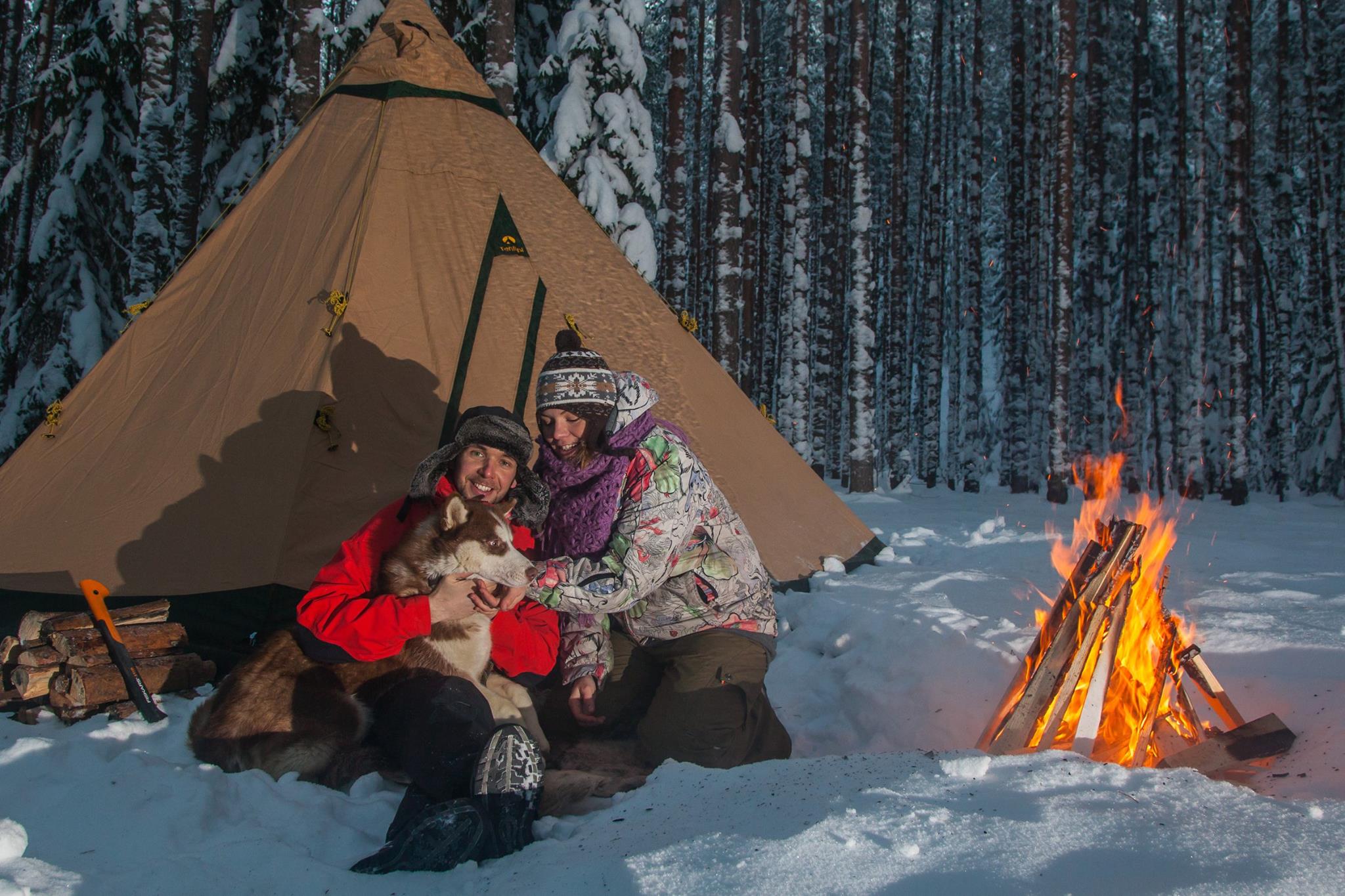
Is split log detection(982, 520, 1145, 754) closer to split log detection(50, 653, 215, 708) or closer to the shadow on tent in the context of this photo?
the shadow on tent

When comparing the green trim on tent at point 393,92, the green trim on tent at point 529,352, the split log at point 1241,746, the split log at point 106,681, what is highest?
the green trim on tent at point 393,92

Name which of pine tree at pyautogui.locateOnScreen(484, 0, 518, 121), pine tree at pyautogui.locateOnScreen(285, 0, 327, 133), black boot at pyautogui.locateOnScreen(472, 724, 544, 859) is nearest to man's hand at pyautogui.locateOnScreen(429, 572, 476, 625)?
black boot at pyautogui.locateOnScreen(472, 724, 544, 859)

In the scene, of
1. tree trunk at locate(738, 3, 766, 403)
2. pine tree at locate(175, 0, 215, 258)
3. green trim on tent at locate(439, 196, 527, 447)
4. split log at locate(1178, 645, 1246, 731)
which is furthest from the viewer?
tree trunk at locate(738, 3, 766, 403)

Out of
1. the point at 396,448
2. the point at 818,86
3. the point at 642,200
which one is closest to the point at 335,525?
the point at 396,448

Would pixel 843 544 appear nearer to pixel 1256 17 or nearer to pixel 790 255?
pixel 790 255

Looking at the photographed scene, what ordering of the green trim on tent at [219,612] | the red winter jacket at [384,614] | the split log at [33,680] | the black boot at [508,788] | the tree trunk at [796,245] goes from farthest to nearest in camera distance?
the tree trunk at [796,245], the green trim on tent at [219,612], the split log at [33,680], the red winter jacket at [384,614], the black boot at [508,788]

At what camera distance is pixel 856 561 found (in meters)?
6.62

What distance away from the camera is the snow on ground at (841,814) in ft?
6.28

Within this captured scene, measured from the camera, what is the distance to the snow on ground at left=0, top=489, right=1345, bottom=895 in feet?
6.28

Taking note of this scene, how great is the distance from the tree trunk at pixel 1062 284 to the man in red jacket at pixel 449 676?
1033 centimetres

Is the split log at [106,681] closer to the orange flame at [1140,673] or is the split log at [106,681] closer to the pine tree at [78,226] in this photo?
the orange flame at [1140,673]

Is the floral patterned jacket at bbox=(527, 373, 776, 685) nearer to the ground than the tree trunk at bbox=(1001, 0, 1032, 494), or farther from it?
nearer to the ground

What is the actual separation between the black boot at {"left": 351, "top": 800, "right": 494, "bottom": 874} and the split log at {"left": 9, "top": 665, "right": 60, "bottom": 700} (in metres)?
2.38

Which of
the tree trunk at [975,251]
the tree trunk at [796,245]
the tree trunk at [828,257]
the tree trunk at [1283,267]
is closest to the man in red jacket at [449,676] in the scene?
the tree trunk at [796,245]
